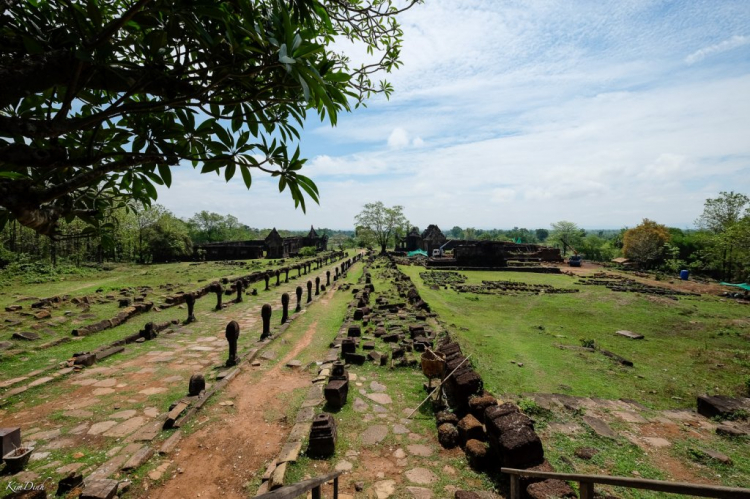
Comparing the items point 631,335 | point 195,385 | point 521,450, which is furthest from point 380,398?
point 631,335

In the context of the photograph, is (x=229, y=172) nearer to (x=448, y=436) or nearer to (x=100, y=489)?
(x=100, y=489)

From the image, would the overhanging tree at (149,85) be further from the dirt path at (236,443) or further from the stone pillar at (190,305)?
the stone pillar at (190,305)

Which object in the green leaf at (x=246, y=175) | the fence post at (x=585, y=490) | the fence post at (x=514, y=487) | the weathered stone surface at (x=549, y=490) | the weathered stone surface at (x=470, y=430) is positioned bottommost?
the weathered stone surface at (x=470, y=430)

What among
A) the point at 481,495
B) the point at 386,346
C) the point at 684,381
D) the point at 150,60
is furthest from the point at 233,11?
the point at 684,381

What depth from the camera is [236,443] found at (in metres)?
4.35

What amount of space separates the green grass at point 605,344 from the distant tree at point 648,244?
21.2 metres

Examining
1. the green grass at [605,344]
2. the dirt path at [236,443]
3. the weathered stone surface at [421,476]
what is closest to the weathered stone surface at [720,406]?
the green grass at [605,344]

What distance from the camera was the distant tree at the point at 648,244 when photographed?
35.2 meters

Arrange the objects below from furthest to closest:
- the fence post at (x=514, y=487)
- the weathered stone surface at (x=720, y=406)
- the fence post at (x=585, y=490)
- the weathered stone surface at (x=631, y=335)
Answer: the weathered stone surface at (x=631, y=335)
the weathered stone surface at (x=720, y=406)
the fence post at (x=514, y=487)
the fence post at (x=585, y=490)

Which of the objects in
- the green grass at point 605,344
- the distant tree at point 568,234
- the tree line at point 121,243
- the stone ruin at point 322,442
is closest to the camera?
the stone ruin at point 322,442

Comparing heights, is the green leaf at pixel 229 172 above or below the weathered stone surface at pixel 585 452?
above

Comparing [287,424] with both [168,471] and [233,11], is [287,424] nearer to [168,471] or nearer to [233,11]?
[168,471]

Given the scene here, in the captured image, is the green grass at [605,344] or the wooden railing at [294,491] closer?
the wooden railing at [294,491]

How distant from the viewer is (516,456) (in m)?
3.48
